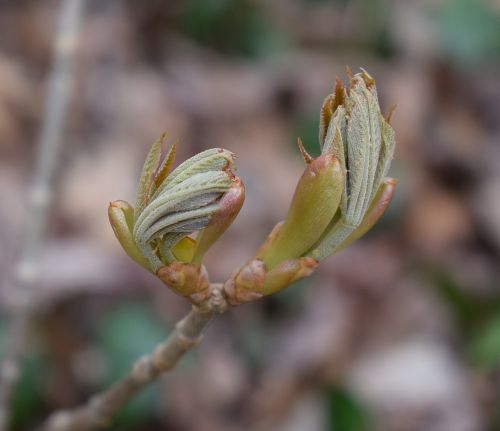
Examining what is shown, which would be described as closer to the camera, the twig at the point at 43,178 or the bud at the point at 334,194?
the bud at the point at 334,194

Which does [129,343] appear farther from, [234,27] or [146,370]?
[234,27]

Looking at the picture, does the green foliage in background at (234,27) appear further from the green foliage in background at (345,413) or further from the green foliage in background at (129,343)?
the green foliage in background at (345,413)

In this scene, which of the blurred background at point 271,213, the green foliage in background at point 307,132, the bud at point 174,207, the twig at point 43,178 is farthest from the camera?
the green foliage in background at point 307,132

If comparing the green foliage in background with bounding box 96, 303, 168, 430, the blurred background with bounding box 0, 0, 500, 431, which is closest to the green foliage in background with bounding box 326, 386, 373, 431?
the blurred background with bounding box 0, 0, 500, 431

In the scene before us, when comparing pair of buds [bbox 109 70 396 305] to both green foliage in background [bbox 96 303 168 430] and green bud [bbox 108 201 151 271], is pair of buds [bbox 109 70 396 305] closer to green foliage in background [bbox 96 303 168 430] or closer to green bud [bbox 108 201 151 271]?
green bud [bbox 108 201 151 271]

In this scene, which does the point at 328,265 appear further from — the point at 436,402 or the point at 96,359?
the point at 96,359

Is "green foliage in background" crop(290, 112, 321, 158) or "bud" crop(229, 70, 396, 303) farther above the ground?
"bud" crop(229, 70, 396, 303)

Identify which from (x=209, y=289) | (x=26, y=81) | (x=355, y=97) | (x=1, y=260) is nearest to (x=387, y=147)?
(x=355, y=97)

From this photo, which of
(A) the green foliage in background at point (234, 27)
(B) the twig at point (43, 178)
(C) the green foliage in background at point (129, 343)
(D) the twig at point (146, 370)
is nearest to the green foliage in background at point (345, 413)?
(C) the green foliage in background at point (129, 343)

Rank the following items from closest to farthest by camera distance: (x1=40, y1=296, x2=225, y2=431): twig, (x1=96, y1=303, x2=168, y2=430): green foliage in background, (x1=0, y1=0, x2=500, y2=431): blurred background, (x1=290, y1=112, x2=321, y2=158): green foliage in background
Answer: (x1=40, y1=296, x2=225, y2=431): twig
(x1=96, y1=303, x2=168, y2=430): green foliage in background
(x1=0, y1=0, x2=500, y2=431): blurred background
(x1=290, y1=112, x2=321, y2=158): green foliage in background
